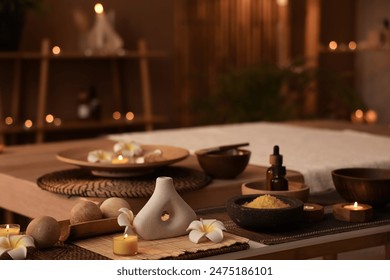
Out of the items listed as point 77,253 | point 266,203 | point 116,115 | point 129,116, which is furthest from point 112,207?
point 116,115

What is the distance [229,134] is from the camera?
3.20 meters

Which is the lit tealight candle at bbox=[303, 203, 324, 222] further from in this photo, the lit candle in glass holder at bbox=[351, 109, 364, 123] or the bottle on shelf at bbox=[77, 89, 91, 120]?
the lit candle in glass holder at bbox=[351, 109, 364, 123]

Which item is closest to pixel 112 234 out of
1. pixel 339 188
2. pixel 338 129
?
pixel 339 188

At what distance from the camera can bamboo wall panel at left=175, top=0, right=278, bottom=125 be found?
20.2 feet

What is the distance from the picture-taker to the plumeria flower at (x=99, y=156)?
7.66 ft

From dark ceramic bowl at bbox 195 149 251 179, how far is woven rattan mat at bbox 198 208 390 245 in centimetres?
36

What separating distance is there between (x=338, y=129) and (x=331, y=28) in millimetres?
3796

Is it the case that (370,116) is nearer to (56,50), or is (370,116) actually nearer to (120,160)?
(56,50)

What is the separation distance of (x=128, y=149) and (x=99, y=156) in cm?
14

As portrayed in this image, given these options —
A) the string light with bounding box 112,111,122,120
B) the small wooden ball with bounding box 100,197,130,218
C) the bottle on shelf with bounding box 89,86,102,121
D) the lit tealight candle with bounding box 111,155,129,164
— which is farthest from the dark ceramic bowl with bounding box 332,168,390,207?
the string light with bounding box 112,111,122,120

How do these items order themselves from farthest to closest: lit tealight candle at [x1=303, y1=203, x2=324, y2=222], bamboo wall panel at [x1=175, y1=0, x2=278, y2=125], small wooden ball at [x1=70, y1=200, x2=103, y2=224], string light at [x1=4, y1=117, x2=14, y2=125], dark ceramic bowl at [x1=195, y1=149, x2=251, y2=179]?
bamboo wall panel at [x1=175, y1=0, x2=278, y2=125], string light at [x1=4, y1=117, x2=14, y2=125], dark ceramic bowl at [x1=195, y1=149, x2=251, y2=179], lit tealight candle at [x1=303, y1=203, x2=324, y2=222], small wooden ball at [x1=70, y1=200, x2=103, y2=224]

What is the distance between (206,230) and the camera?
1.67m
